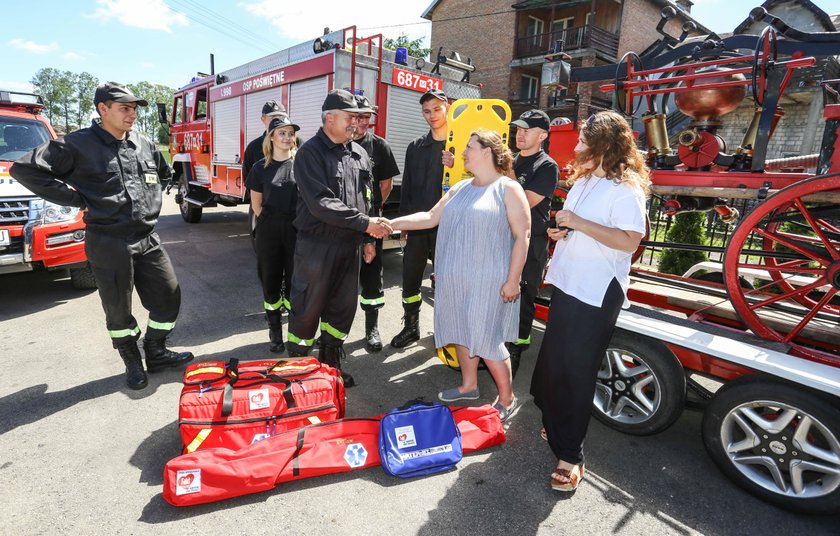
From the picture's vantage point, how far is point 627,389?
2.81 m

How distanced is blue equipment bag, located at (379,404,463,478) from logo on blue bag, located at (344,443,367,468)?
0.10m

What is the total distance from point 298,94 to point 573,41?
19.4 metres

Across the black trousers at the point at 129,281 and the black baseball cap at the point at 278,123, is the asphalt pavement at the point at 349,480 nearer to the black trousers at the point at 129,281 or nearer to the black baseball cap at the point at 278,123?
the black trousers at the point at 129,281

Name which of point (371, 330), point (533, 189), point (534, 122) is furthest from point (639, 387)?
point (371, 330)

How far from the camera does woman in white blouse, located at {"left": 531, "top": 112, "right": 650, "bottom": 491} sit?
2.10 metres

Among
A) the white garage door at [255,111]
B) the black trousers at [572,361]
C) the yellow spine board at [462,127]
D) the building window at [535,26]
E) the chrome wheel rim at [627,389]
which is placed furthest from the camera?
the building window at [535,26]

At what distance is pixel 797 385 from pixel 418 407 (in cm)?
190

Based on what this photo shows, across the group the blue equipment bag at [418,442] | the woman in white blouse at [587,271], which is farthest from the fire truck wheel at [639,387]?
the blue equipment bag at [418,442]

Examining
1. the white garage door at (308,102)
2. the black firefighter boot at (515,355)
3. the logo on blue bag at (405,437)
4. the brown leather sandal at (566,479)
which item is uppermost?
the white garage door at (308,102)

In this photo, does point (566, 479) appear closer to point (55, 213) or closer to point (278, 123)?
point (278, 123)

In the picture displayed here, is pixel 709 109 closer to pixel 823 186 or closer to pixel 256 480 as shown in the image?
pixel 823 186

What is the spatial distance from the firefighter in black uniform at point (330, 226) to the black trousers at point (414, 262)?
31.3 inches

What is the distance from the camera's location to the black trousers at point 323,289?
118 inches

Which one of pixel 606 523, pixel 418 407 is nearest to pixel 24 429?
pixel 418 407
